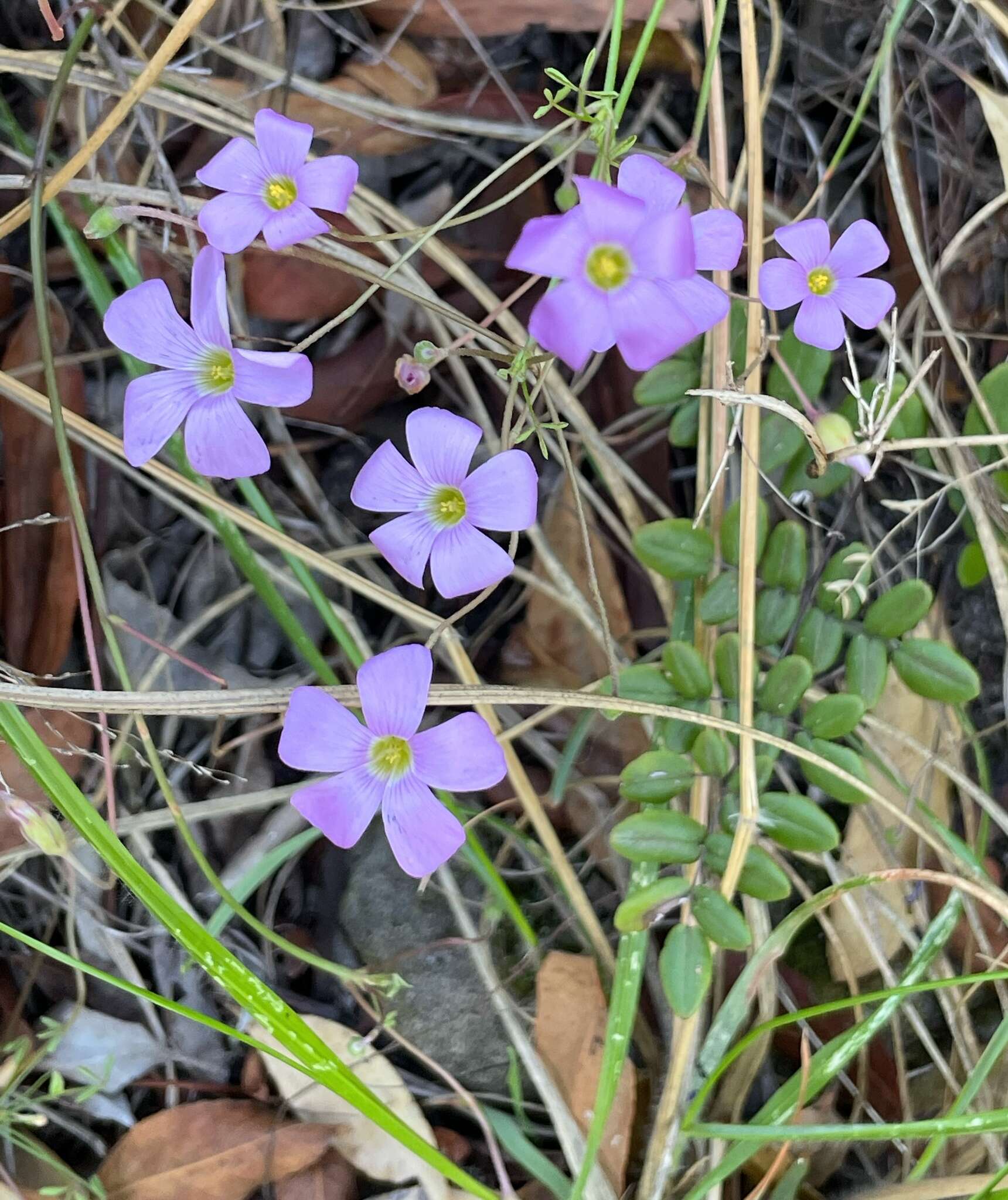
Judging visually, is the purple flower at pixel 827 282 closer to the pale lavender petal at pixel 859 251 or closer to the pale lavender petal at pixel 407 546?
the pale lavender petal at pixel 859 251

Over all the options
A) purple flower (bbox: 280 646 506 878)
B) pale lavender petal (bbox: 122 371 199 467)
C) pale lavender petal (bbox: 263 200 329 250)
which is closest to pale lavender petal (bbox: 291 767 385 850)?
purple flower (bbox: 280 646 506 878)

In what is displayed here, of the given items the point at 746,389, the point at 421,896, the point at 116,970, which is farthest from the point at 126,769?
the point at 746,389

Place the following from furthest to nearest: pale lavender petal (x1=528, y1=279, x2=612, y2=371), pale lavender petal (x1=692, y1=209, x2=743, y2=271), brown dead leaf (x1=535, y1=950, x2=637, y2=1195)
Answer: brown dead leaf (x1=535, y1=950, x2=637, y2=1195) < pale lavender petal (x1=692, y1=209, x2=743, y2=271) < pale lavender petal (x1=528, y1=279, x2=612, y2=371)

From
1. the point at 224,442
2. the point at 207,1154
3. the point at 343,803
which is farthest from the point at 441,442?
the point at 207,1154

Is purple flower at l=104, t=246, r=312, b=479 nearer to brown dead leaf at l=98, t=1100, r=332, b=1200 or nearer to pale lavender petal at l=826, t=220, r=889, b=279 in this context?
pale lavender petal at l=826, t=220, r=889, b=279

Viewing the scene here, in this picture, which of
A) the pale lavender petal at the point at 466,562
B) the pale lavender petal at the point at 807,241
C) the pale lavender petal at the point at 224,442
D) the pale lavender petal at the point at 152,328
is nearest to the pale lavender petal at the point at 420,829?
the pale lavender petal at the point at 466,562

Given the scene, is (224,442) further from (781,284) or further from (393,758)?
(781,284)
